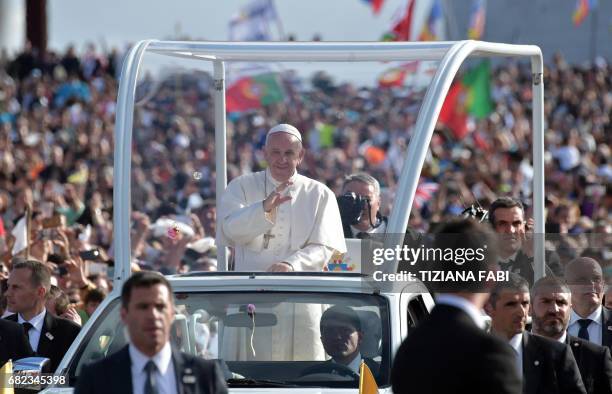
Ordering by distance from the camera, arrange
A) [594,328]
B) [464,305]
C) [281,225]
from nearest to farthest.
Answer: [464,305] → [594,328] → [281,225]

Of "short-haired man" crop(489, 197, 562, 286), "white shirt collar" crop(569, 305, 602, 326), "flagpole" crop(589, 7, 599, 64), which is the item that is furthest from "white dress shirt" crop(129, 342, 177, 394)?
"flagpole" crop(589, 7, 599, 64)

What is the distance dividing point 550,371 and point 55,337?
11.1 feet

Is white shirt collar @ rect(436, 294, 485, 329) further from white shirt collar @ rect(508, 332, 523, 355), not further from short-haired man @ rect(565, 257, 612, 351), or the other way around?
short-haired man @ rect(565, 257, 612, 351)

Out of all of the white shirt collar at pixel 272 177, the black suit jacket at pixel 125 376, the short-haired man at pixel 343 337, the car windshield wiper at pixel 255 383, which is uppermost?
the white shirt collar at pixel 272 177

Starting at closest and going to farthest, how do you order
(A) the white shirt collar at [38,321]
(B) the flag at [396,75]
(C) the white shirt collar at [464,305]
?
(C) the white shirt collar at [464,305], (A) the white shirt collar at [38,321], (B) the flag at [396,75]

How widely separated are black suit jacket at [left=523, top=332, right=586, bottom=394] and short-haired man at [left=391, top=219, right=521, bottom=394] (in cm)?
203

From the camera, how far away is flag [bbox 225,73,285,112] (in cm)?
1175

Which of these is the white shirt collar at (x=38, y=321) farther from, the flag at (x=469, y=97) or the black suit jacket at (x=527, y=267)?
the flag at (x=469, y=97)

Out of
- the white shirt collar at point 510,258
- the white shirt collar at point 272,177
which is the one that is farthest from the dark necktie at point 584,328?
the white shirt collar at point 272,177

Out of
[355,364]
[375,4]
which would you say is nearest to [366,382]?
[355,364]

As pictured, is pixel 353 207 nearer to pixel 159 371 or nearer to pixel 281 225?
pixel 281 225

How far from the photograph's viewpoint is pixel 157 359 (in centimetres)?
588

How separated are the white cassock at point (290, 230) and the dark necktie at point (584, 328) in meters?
1.48

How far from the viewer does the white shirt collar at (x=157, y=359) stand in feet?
19.3
